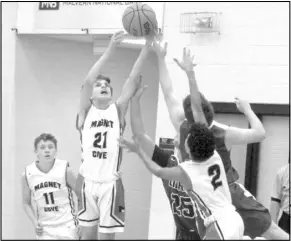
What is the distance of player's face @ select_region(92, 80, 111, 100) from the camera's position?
20.1 feet

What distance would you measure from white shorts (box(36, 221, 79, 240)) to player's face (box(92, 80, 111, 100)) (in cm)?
146

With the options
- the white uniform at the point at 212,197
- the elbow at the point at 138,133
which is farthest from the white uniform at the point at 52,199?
the white uniform at the point at 212,197

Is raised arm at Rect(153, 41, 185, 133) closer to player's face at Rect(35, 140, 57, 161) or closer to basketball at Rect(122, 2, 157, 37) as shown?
basketball at Rect(122, 2, 157, 37)

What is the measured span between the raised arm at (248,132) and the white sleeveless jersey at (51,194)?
2.02 m

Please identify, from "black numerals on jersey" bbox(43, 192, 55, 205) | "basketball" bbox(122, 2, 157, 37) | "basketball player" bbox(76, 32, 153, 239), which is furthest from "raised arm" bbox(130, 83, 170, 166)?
"black numerals on jersey" bbox(43, 192, 55, 205)

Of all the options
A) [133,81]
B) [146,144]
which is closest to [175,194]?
[146,144]

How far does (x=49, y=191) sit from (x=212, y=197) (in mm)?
2358

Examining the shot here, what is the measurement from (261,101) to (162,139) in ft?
4.82

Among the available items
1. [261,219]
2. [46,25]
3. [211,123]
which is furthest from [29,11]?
[261,219]

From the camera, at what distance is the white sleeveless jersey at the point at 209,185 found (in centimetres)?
472

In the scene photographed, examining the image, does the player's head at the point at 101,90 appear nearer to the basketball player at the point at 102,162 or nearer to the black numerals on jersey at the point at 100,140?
the basketball player at the point at 102,162

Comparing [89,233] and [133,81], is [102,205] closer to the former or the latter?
[89,233]

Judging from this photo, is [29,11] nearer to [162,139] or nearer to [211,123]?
[162,139]

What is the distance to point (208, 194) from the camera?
4715mm
